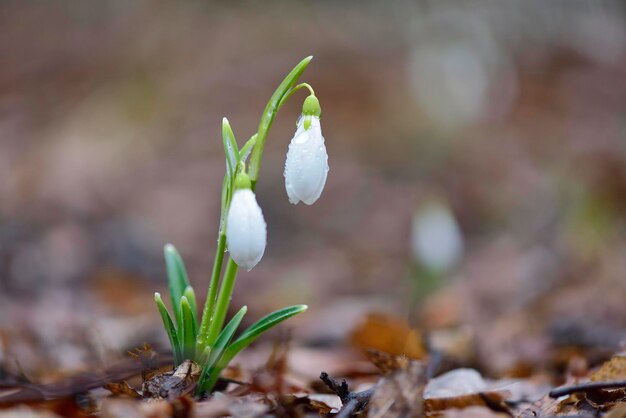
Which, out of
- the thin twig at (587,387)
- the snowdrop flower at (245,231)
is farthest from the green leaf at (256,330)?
the thin twig at (587,387)

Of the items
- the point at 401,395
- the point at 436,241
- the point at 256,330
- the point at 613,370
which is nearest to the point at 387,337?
the point at 613,370

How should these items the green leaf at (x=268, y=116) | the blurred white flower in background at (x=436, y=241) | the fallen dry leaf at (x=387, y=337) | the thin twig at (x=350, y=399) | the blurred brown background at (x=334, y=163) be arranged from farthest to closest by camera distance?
the blurred white flower in background at (x=436, y=241), the blurred brown background at (x=334, y=163), the fallen dry leaf at (x=387, y=337), the green leaf at (x=268, y=116), the thin twig at (x=350, y=399)

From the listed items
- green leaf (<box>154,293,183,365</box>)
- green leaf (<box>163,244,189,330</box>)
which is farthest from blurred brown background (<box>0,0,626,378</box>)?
green leaf (<box>154,293,183,365</box>)

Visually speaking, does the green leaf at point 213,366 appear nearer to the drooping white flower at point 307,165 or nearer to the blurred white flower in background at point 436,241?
the drooping white flower at point 307,165

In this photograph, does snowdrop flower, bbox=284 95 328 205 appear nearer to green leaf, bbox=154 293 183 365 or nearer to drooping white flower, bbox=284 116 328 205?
drooping white flower, bbox=284 116 328 205

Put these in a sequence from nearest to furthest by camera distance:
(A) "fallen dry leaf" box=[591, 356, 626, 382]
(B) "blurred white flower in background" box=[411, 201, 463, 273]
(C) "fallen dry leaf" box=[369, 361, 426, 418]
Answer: (C) "fallen dry leaf" box=[369, 361, 426, 418] < (A) "fallen dry leaf" box=[591, 356, 626, 382] < (B) "blurred white flower in background" box=[411, 201, 463, 273]

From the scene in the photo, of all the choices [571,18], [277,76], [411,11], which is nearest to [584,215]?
[277,76]

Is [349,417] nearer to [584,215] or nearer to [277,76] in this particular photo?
[584,215]
